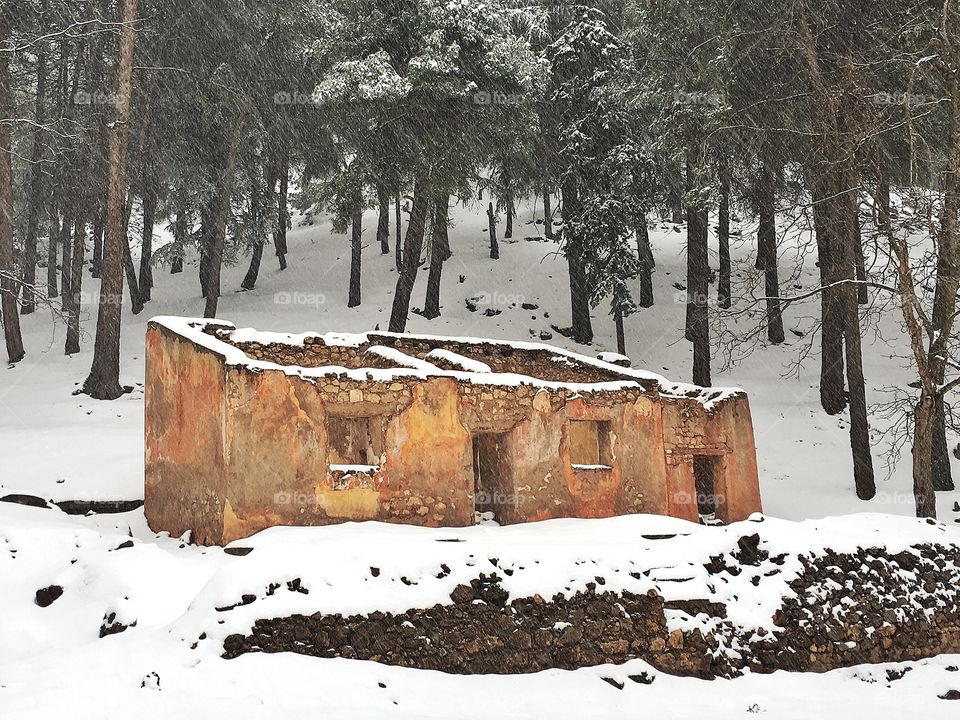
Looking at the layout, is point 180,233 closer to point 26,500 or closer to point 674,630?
point 26,500

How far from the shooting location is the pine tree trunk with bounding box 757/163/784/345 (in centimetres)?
1652

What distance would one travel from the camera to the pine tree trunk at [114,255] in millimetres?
18703

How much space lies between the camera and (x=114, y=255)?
18.9 m

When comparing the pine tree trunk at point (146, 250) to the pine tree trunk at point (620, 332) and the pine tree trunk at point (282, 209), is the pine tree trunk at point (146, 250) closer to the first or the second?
the pine tree trunk at point (282, 209)

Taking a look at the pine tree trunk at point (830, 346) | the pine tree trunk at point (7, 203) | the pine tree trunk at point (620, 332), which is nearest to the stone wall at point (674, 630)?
the pine tree trunk at point (830, 346)

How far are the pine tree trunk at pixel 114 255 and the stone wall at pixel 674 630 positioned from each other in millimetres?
13754

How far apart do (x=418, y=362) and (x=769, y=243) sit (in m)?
17.2

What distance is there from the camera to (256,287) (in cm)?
3153

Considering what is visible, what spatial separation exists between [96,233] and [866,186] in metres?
30.2

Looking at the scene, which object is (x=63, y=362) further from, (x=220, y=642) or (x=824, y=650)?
(x=824, y=650)

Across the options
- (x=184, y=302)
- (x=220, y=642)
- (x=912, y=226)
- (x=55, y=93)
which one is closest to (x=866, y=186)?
(x=912, y=226)

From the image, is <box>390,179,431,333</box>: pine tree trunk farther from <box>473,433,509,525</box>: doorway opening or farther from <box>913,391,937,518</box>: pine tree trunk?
<box>913,391,937,518</box>: pine tree trunk

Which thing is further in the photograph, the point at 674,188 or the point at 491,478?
the point at 674,188

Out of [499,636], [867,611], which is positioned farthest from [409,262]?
[499,636]
